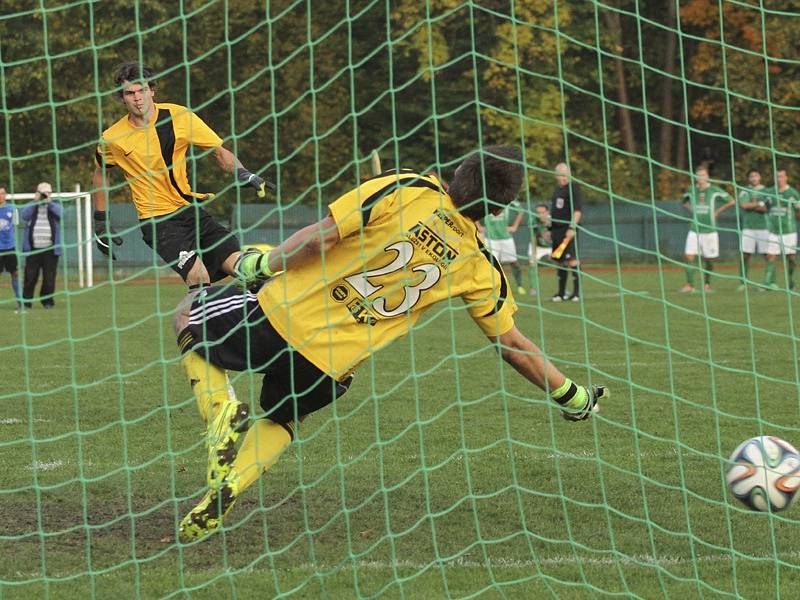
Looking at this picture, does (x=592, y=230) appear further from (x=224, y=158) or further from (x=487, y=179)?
(x=487, y=179)

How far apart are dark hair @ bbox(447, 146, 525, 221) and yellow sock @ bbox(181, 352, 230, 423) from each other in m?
1.17

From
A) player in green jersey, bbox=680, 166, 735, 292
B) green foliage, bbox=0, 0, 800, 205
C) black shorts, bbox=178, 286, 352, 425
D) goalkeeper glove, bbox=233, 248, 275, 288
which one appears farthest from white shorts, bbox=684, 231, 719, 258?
goalkeeper glove, bbox=233, 248, 275, 288

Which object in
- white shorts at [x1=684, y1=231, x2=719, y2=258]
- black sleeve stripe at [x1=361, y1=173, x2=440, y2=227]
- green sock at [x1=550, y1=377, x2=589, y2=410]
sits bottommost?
white shorts at [x1=684, y1=231, x2=719, y2=258]

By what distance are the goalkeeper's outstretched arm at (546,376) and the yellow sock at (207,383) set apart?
106 cm

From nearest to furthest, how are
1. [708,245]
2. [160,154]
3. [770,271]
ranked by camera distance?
[160,154], [770,271], [708,245]

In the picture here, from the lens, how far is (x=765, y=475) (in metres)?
4.43

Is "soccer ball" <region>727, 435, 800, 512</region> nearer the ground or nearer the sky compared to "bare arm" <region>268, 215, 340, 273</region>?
nearer the ground

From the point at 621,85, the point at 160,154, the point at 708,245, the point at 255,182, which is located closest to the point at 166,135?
→ the point at 160,154

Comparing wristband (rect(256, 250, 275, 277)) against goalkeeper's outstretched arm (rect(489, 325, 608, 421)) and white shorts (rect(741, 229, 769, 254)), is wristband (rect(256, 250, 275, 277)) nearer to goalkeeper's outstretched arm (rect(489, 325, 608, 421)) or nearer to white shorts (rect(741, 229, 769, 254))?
goalkeeper's outstretched arm (rect(489, 325, 608, 421))

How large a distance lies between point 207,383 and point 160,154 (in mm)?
2442

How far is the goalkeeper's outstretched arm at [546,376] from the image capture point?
4727mm

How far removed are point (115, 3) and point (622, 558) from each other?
25398 millimetres

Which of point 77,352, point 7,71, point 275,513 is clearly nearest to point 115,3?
point 7,71

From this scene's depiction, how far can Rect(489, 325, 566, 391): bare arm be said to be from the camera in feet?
15.5
